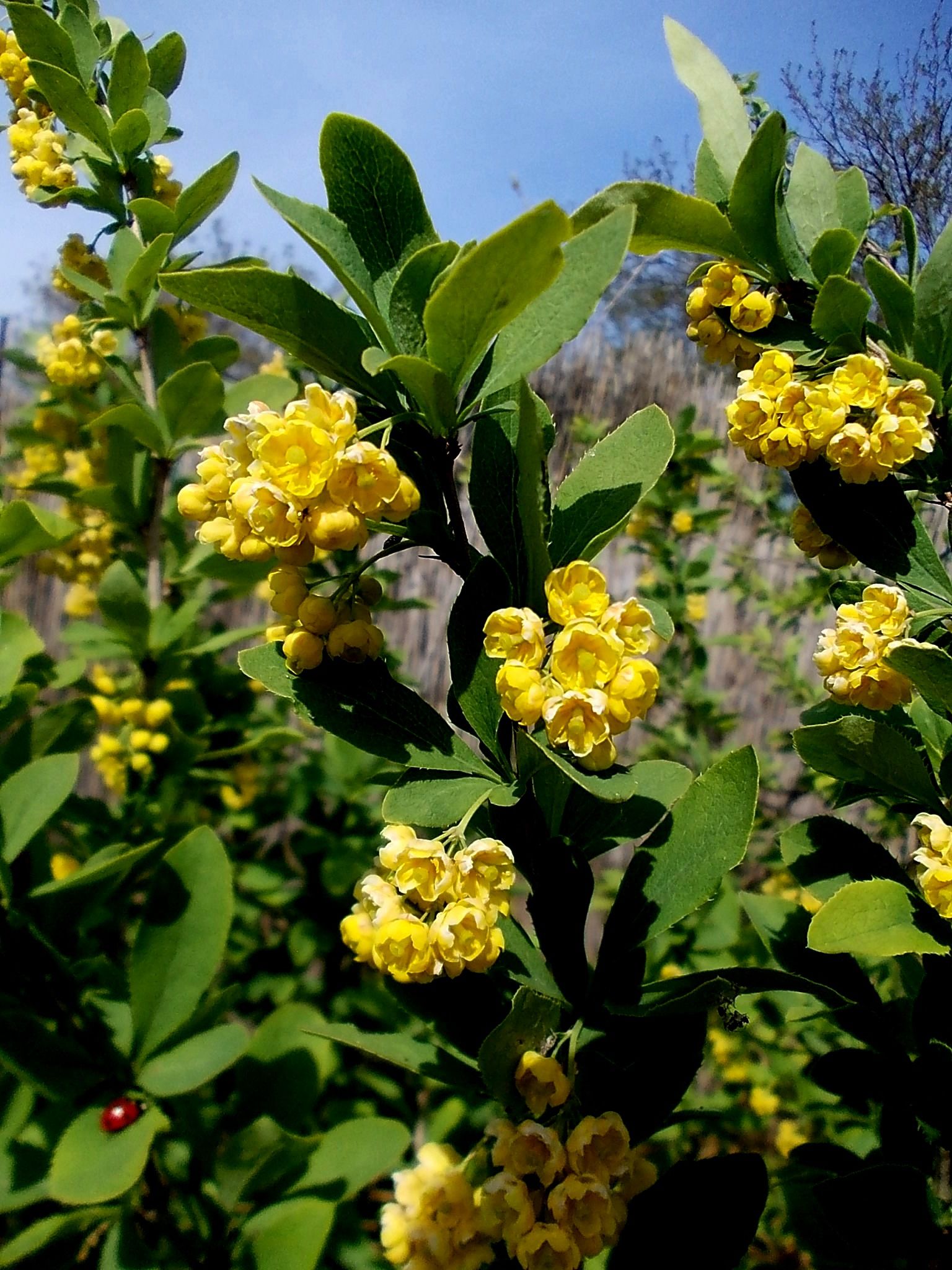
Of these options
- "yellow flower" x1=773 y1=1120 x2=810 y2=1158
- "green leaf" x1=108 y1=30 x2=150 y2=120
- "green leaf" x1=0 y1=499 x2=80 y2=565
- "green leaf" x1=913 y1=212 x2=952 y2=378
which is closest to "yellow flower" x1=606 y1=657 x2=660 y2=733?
"green leaf" x1=913 y1=212 x2=952 y2=378

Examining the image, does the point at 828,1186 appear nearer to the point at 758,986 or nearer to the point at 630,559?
the point at 758,986

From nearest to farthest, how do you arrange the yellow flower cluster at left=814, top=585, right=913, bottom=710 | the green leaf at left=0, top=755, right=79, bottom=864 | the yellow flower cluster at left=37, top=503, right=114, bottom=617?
1. the yellow flower cluster at left=814, top=585, right=913, bottom=710
2. the green leaf at left=0, top=755, right=79, bottom=864
3. the yellow flower cluster at left=37, top=503, right=114, bottom=617

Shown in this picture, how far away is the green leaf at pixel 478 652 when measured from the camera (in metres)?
0.75

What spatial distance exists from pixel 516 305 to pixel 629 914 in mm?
548

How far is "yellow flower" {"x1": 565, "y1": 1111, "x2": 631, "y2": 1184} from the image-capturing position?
2.32 feet

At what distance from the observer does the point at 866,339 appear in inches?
37.6

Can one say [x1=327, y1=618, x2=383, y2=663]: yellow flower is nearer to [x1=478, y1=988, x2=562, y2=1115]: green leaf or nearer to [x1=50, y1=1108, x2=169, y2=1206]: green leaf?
[x1=478, y1=988, x2=562, y2=1115]: green leaf

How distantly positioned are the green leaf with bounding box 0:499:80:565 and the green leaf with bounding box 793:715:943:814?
1.14m

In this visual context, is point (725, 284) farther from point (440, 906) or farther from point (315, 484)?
point (440, 906)

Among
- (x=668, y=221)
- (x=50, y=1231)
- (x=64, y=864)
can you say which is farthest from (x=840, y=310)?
(x=64, y=864)

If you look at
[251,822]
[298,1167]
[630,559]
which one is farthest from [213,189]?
[630,559]

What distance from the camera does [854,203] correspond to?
1008mm

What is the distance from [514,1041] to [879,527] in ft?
2.00

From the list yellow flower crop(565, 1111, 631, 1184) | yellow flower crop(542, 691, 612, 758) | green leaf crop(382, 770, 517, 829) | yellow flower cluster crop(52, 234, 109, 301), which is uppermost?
yellow flower cluster crop(52, 234, 109, 301)
